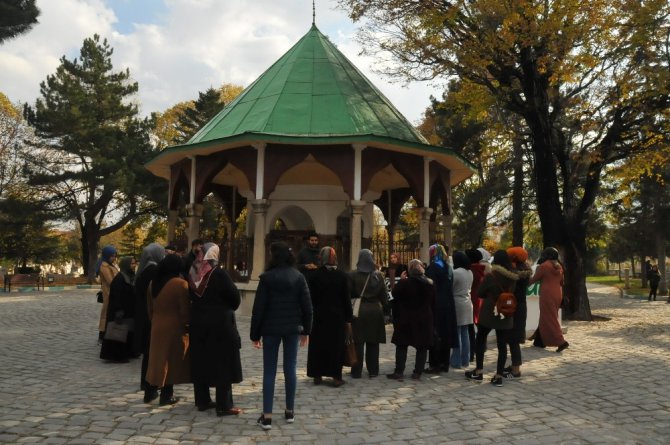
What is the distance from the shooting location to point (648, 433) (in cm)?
500

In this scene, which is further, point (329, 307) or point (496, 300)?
point (496, 300)

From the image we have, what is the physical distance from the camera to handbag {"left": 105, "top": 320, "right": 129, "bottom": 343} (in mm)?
7883

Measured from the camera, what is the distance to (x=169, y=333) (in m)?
5.41

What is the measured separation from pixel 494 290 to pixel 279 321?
125 inches

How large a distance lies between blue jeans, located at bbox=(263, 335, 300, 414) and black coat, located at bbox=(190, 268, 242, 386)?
1.28 feet

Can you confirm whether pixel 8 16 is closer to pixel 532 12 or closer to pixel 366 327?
pixel 366 327

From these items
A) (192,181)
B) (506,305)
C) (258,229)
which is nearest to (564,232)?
(258,229)

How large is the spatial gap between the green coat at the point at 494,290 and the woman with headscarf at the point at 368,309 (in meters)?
1.28

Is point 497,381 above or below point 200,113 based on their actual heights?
below

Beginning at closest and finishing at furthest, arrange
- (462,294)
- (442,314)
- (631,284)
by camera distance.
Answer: (442,314) < (462,294) < (631,284)

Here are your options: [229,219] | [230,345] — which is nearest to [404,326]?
[230,345]

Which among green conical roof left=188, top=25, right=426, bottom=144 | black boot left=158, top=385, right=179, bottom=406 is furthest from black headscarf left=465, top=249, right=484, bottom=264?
green conical roof left=188, top=25, right=426, bottom=144

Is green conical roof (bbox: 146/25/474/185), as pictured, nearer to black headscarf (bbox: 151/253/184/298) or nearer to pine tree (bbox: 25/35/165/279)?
black headscarf (bbox: 151/253/184/298)

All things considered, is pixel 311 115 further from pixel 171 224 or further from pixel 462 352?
pixel 462 352
